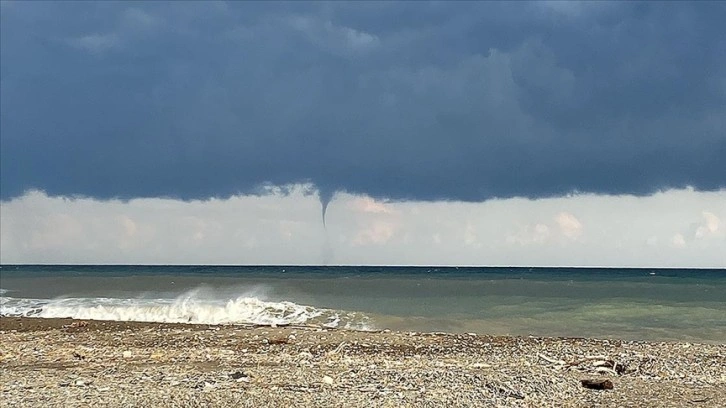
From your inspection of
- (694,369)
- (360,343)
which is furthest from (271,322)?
(694,369)

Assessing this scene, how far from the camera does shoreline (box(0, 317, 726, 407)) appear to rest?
10758mm

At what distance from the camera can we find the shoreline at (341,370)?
10.8 meters

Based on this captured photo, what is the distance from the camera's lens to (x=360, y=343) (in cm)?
1786

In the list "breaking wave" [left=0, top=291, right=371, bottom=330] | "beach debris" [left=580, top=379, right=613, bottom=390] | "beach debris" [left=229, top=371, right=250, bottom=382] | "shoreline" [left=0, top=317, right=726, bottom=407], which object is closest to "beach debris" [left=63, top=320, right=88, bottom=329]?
"shoreline" [left=0, top=317, right=726, bottom=407]

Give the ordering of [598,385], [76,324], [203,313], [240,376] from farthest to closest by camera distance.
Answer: [203,313]
[76,324]
[240,376]
[598,385]

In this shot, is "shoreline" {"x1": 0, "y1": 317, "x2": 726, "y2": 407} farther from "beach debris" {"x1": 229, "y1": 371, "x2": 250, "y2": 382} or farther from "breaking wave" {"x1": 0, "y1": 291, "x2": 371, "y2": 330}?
"breaking wave" {"x1": 0, "y1": 291, "x2": 371, "y2": 330}

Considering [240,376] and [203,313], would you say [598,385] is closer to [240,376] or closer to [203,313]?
[240,376]

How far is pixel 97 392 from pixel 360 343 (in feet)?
26.3

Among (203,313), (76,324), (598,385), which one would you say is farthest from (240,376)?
(203,313)

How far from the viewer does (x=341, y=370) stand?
13.2 metres

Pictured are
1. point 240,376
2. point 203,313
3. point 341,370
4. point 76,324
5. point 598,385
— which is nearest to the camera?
point 598,385

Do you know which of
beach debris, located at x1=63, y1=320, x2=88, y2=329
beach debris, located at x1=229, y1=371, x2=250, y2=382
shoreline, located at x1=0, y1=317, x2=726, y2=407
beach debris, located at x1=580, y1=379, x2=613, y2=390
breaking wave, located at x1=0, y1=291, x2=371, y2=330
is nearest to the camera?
shoreline, located at x1=0, y1=317, x2=726, y2=407

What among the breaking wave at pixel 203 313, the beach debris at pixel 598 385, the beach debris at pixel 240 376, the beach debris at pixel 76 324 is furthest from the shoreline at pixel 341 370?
the breaking wave at pixel 203 313

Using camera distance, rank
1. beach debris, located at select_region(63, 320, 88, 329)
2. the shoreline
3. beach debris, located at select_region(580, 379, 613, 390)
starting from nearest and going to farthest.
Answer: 1. the shoreline
2. beach debris, located at select_region(580, 379, 613, 390)
3. beach debris, located at select_region(63, 320, 88, 329)
